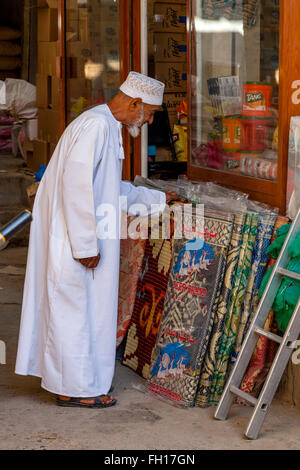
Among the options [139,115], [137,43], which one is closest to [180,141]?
[137,43]

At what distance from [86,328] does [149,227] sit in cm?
86

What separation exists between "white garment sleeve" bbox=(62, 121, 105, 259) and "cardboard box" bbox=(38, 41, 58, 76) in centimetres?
451

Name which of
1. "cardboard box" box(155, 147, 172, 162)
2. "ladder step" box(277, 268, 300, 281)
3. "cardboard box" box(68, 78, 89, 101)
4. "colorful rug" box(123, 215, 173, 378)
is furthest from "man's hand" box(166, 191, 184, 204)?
"cardboard box" box(68, 78, 89, 101)

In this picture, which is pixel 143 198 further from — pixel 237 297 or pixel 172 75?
pixel 172 75

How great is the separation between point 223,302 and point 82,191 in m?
0.83

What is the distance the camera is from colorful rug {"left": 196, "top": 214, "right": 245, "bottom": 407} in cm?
363

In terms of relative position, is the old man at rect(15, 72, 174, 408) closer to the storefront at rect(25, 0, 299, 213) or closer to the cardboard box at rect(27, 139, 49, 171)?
the storefront at rect(25, 0, 299, 213)

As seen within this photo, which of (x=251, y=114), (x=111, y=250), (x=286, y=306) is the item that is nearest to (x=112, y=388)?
(x=111, y=250)

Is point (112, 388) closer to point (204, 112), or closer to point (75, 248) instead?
point (75, 248)

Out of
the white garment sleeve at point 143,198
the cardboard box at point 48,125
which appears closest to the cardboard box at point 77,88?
the cardboard box at point 48,125

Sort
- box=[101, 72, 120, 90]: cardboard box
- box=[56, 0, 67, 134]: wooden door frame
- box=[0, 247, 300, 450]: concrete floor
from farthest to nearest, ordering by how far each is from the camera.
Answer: box=[56, 0, 67, 134]: wooden door frame
box=[101, 72, 120, 90]: cardboard box
box=[0, 247, 300, 450]: concrete floor

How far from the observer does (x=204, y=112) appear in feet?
15.7

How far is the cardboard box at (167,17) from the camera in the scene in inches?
222

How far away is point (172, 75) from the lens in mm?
6141
